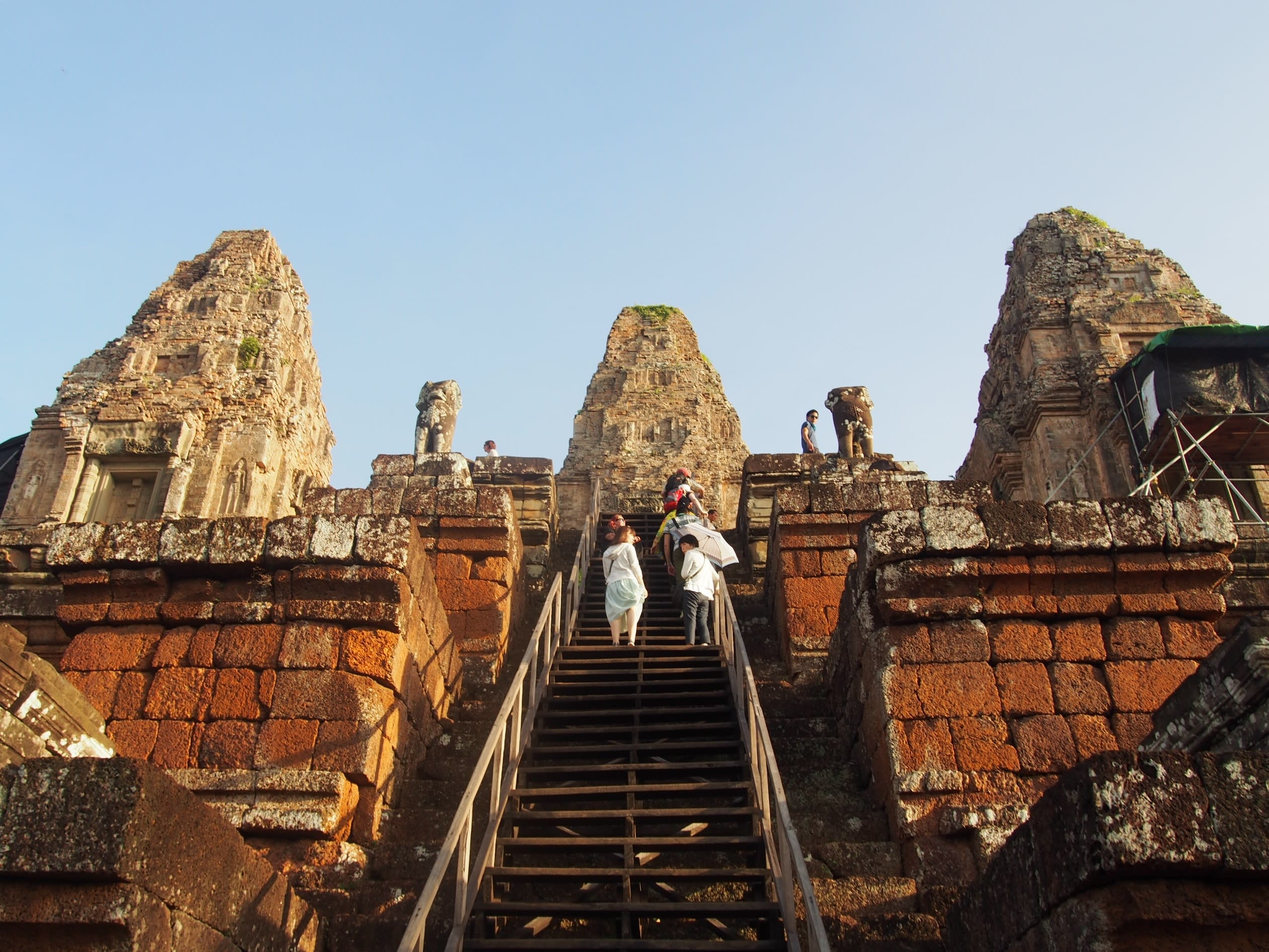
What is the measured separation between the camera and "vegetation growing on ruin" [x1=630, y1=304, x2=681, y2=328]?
29.4m

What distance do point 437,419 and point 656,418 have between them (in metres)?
11.2

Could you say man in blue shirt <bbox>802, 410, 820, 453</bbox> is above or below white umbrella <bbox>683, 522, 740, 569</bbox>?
above

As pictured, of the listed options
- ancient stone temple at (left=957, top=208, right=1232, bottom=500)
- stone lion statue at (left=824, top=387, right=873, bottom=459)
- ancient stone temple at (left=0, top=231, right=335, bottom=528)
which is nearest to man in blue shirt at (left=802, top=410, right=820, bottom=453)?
stone lion statue at (left=824, top=387, right=873, bottom=459)

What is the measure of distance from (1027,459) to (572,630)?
12.8 meters

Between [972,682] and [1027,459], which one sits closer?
[972,682]

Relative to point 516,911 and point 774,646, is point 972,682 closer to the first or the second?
point 516,911

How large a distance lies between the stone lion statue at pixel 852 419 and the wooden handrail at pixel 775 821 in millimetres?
9003

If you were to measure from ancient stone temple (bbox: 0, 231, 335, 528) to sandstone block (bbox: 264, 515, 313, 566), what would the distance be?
15175 mm

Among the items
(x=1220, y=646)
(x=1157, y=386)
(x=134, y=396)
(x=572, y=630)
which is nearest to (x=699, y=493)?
(x=572, y=630)

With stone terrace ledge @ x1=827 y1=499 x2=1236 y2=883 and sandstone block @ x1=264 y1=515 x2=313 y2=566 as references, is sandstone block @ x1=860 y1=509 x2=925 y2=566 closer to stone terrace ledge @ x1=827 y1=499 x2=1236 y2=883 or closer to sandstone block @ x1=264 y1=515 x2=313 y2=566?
stone terrace ledge @ x1=827 y1=499 x2=1236 y2=883

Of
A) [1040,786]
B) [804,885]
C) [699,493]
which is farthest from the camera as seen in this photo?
[699,493]

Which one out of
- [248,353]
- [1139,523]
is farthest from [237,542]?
[248,353]

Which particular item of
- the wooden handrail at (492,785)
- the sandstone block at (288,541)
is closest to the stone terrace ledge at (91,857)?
the wooden handrail at (492,785)

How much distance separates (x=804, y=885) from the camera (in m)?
4.18
